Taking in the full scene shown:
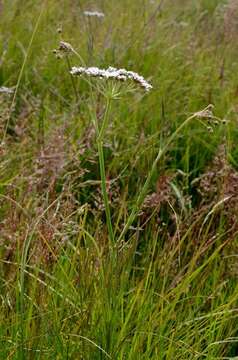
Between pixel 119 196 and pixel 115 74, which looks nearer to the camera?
pixel 115 74

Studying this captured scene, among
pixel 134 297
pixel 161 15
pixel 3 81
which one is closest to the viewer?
pixel 134 297

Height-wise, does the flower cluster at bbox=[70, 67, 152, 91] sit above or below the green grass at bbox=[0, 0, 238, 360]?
above

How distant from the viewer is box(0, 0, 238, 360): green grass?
1.88 m

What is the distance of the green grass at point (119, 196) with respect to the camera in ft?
6.17

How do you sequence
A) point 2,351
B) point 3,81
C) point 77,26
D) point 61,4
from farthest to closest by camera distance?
point 61,4, point 77,26, point 3,81, point 2,351

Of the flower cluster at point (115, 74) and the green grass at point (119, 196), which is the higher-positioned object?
the flower cluster at point (115, 74)

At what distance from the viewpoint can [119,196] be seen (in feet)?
8.30

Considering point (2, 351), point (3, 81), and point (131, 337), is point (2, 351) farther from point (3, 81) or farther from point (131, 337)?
point (3, 81)

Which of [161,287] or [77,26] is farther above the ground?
[77,26]

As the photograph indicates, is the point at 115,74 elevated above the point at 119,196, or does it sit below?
above

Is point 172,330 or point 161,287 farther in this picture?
point 161,287

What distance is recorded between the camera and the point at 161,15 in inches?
218

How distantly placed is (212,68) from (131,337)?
8.64 ft

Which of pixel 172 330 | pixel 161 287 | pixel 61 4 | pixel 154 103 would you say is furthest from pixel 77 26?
pixel 172 330
